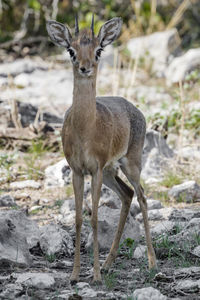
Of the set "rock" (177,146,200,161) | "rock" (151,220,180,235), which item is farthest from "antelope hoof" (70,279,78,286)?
"rock" (177,146,200,161)

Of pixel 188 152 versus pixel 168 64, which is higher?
pixel 168 64

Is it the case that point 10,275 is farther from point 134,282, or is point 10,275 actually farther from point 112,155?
point 112,155

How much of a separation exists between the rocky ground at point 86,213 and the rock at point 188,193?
0.04ft

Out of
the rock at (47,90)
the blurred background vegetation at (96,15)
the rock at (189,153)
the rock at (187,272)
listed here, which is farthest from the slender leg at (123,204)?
the blurred background vegetation at (96,15)

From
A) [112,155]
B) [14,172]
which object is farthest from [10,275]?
[14,172]

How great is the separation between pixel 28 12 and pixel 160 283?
14.9 meters

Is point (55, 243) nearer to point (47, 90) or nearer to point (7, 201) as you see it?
point (7, 201)

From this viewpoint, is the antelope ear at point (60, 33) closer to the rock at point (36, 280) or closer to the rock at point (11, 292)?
the rock at point (36, 280)

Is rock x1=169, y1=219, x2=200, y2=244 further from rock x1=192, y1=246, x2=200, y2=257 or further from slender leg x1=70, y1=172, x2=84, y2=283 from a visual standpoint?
slender leg x1=70, y1=172, x2=84, y2=283

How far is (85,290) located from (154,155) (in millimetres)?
4739

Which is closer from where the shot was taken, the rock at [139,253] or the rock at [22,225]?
the rock at [22,225]

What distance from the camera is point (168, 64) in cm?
1623

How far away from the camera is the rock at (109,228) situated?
602 centimetres

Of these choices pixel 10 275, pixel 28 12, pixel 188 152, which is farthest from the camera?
pixel 28 12
